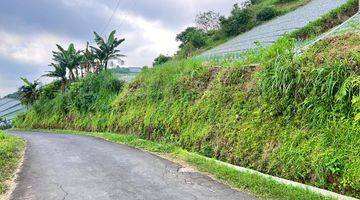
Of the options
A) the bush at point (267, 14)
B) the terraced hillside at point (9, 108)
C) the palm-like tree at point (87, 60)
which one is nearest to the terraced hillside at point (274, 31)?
the bush at point (267, 14)

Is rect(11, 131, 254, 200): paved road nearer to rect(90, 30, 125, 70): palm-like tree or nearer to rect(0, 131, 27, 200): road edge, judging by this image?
rect(0, 131, 27, 200): road edge

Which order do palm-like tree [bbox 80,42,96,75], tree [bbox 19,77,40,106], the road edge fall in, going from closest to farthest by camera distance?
the road edge
palm-like tree [bbox 80,42,96,75]
tree [bbox 19,77,40,106]

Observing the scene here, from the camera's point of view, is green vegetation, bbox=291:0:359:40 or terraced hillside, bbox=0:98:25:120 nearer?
green vegetation, bbox=291:0:359:40

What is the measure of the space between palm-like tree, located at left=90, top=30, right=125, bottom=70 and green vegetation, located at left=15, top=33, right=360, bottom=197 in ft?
70.6

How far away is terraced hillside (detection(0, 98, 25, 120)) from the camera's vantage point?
243 feet

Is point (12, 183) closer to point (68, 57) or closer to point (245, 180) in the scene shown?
point (245, 180)

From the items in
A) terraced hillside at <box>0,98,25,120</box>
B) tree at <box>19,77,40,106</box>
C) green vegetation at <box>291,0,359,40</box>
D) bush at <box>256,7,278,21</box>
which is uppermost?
bush at <box>256,7,278,21</box>

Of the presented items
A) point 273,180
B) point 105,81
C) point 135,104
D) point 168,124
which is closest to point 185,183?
point 273,180

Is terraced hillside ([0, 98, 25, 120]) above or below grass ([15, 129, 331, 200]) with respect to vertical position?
below

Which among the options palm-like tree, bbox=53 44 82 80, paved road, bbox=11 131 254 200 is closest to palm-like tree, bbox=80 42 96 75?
palm-like tree, bbox=53 44 82 80

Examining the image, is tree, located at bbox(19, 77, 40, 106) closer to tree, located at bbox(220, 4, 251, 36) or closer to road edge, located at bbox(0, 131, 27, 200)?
tree, located at bbox(220, 4, 251, 36)

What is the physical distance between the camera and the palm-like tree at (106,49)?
38812 millimetres

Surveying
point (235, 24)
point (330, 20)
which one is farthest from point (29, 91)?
point (330, 20)

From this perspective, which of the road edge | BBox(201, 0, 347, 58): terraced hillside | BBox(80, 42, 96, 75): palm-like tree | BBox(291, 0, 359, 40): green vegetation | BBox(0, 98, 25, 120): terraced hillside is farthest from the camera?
BBox(0, 98, 25, 120): terraced hillside
